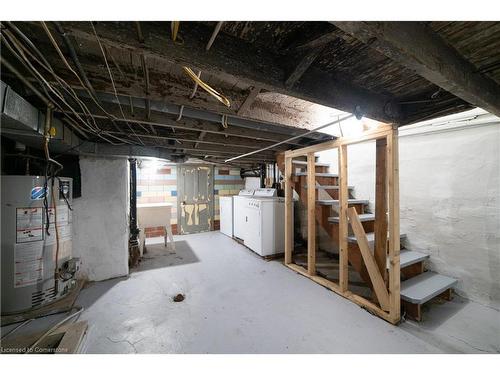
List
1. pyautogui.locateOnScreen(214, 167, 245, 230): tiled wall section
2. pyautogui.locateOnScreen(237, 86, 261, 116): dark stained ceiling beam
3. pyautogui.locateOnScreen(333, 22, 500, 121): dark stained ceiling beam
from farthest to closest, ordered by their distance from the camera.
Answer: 1. pyautogui.locateOnScreen(214, 167, 245, 230): tiled wall section
2. pyautogui.locateOnScreen(237, 86, 261, 116): dark stained ceiling beam
3. pyautogui.locateOnScreen(333, 22, 500, 121): dark stained ceiling beam

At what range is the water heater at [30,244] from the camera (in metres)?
1.90

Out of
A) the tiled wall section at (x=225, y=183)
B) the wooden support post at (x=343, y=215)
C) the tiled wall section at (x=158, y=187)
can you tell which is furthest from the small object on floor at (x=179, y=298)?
the tiled wall section at (x=225, y=183)

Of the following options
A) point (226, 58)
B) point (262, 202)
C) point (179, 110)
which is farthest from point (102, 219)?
point (226, 58)

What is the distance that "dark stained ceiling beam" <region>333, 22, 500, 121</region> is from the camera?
29.1 inches

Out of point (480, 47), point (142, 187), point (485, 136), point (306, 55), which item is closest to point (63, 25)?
point (306, 55)

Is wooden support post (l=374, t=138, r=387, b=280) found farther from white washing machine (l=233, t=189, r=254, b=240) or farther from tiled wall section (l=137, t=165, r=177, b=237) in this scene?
tiled wall section (l=137, t=165, r=177, b=237)

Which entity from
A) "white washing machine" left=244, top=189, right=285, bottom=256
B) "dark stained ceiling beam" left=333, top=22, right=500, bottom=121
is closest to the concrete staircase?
"white washing machine" left=244, top=189, right=285, bottom=256

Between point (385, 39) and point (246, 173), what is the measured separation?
5349mm

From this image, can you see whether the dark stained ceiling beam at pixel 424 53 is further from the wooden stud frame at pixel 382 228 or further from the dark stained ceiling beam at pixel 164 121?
the dark stained ceiling beam at pixel 164 121

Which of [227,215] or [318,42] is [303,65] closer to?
[318,42]

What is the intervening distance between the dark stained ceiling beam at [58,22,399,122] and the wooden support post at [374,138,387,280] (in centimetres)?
75

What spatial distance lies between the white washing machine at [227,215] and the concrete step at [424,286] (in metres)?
3.42

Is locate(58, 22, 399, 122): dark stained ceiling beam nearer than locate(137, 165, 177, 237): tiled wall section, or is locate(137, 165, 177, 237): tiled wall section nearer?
locate(58, 22, 399, 122): dark stained ceiling beam

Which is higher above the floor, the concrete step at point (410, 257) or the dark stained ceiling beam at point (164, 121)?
the dark stained ceiling beam at point (164, 121)
